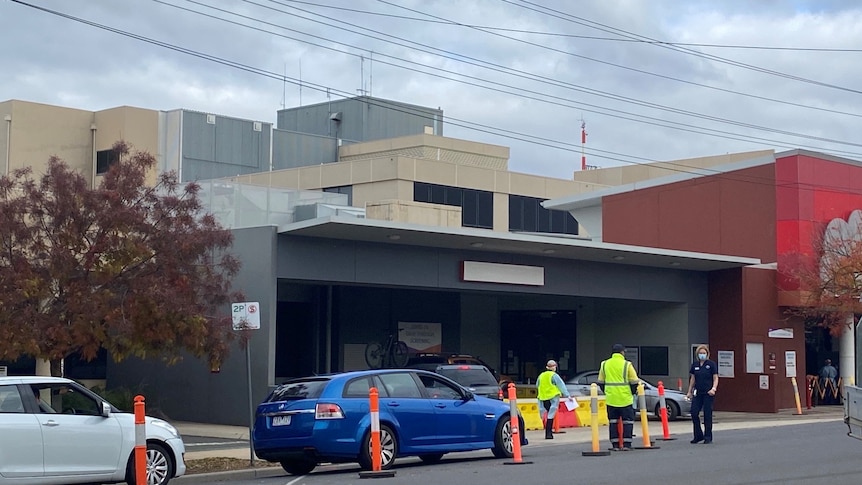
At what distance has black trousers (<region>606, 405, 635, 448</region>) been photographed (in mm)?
19109

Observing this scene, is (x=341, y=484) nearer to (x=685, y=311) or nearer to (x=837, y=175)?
(x=685, y=311)

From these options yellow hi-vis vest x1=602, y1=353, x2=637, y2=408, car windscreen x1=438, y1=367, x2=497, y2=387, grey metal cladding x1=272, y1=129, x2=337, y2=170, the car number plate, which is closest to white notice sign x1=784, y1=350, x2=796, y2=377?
car windscreen x1=438, y1=367, x2=497, y2=387

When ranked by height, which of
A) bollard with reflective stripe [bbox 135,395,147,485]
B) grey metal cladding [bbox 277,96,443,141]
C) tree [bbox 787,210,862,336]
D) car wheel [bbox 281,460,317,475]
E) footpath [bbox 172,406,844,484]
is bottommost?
footpath [bbox 172,406,844,484]

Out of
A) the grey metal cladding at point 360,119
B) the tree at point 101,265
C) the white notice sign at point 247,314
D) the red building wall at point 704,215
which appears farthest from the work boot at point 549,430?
the grey metal cladding at point 360,119

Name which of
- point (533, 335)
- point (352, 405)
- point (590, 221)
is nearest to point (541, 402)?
point (352, 405)

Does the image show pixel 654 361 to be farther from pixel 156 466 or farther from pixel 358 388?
pixel 156 466

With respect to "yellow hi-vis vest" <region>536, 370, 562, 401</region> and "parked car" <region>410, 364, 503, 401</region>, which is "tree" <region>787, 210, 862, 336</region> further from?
"parked car" <region>410, 364, 503, 401</region>

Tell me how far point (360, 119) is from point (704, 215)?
30774 mm

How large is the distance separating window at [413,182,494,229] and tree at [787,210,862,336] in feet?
71.9

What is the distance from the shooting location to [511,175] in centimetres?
5884

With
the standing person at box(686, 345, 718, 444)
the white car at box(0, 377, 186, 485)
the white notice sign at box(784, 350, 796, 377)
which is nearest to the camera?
the white car at box(0, 377, 186, 485)

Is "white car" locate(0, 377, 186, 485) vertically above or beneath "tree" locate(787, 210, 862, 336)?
beneath

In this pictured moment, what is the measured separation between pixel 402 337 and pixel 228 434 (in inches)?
551

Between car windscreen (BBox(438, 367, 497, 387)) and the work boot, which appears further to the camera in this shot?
car windscreen (BBox(438, 367, 497, 387))
